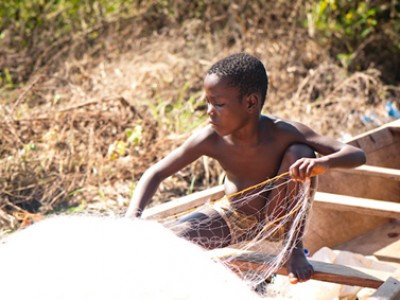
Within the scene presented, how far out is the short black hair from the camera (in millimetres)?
2887

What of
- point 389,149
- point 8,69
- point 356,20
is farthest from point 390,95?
point 8,69

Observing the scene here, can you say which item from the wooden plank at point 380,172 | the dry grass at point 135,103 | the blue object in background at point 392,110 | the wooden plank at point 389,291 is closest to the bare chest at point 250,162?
the wooden plank at point 389,291

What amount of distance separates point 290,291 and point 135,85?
322 cm

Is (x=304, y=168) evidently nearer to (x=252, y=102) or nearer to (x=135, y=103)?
(x=252, y=102)

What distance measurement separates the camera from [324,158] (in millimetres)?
2844

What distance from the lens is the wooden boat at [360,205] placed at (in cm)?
344

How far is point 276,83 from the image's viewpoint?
646 cm

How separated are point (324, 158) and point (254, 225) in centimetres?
50

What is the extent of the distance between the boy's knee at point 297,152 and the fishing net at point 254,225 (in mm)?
77

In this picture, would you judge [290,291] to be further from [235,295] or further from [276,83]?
[276,83]

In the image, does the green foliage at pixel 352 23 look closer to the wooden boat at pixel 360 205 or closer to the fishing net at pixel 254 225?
the wooden boat at pixel 360 205

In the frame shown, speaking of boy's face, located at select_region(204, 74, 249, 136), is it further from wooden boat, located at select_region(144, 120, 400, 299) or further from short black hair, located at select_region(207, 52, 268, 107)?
wooden boat, located at select_region(144, 120, 400, 299)

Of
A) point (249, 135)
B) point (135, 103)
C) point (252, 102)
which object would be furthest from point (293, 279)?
point (135, 103)

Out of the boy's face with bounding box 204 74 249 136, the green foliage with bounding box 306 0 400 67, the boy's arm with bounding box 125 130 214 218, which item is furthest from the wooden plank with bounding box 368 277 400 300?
the green foliage with bounding box 306 0 400 67
